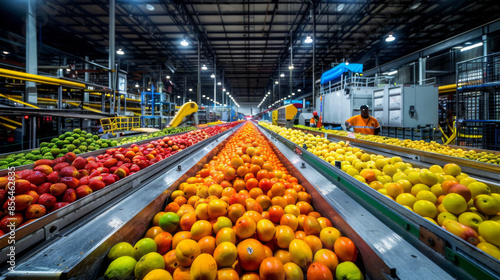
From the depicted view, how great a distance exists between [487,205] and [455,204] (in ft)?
0.49

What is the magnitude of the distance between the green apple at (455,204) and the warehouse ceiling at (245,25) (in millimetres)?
14206

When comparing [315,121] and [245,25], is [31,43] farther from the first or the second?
[245,25]

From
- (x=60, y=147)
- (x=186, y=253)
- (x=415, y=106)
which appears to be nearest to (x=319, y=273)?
(x=186, y=253)

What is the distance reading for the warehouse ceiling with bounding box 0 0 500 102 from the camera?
12.1 meters

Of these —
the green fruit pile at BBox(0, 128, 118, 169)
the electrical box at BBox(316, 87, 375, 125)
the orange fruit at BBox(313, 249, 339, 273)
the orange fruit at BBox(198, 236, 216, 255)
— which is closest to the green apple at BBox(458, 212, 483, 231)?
the orange fruit at BBox(313, 249, 339, 273)

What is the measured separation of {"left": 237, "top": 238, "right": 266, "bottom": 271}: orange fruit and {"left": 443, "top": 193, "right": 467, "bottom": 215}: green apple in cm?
111

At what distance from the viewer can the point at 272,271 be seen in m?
0.91

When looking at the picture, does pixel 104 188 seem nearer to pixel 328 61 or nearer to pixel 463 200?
pixel 463 200

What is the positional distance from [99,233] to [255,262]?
2.86 ft

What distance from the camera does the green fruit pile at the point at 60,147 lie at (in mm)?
1977

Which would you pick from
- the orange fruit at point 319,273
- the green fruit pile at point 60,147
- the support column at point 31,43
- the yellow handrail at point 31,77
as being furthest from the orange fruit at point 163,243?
the support column at point 31,43

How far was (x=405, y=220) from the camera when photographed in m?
1.01

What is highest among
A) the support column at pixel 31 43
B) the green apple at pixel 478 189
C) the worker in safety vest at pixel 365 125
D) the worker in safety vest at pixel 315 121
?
the support column at pixel 31 43

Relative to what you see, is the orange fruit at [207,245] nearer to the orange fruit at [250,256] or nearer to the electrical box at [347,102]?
the orange fruit at [250,256]
